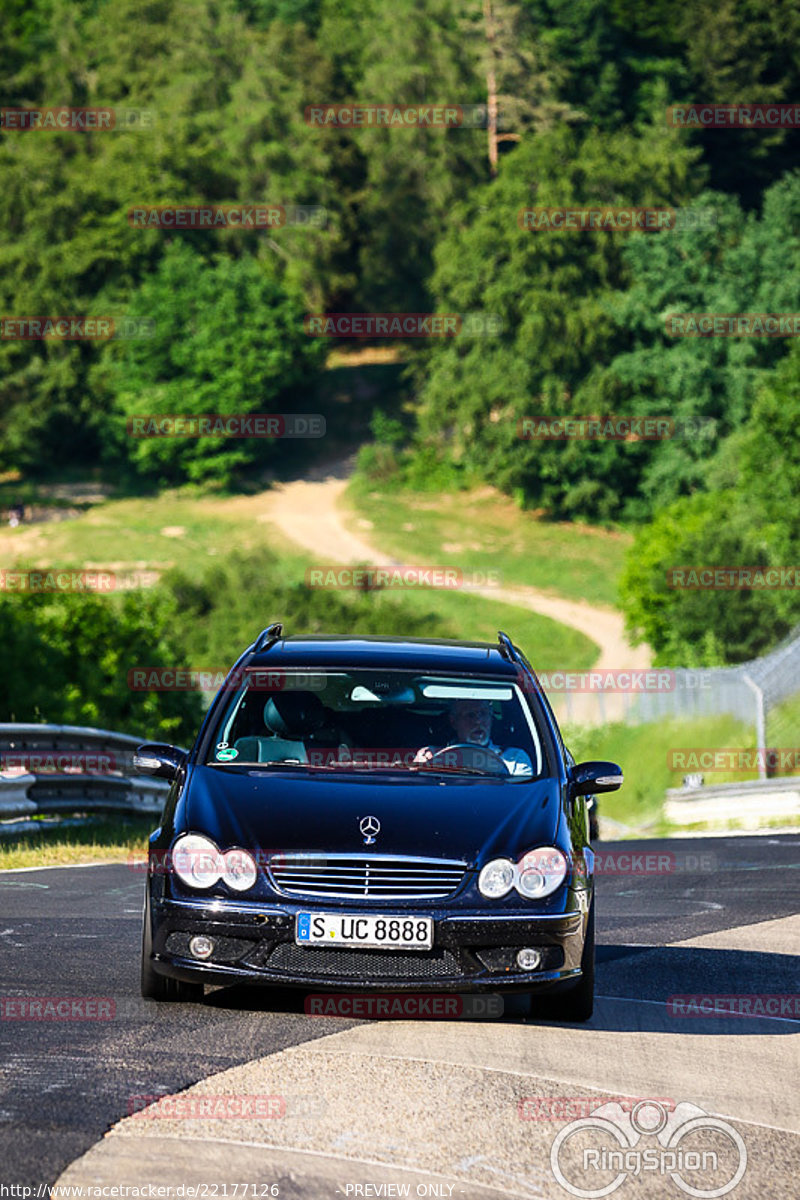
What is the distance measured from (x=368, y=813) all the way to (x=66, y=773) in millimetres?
12028

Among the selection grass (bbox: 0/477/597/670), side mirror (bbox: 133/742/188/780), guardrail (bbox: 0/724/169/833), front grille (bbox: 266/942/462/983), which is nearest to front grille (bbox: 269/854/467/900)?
front grille (bbox: 266/942/462/983)

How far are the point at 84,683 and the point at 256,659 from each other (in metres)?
35.6

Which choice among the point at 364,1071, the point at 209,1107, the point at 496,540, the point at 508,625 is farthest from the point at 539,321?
the point at 209,1107

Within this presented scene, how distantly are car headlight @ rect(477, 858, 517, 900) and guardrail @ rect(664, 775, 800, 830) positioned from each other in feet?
61.4

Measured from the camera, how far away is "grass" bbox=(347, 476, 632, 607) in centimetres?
7756

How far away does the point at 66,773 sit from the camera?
1944 centimetres

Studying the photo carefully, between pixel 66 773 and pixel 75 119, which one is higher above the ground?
pixel 75 119

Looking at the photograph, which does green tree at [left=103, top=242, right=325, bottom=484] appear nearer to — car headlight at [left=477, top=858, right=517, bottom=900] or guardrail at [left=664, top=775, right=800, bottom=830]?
guardrail at [left=664, top=775, right=800, bottom=830]

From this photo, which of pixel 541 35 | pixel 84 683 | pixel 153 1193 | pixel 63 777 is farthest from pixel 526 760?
pixel 541 35

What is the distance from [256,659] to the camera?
9.33m

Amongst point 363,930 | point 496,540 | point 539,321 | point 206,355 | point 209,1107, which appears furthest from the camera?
point 206,355
